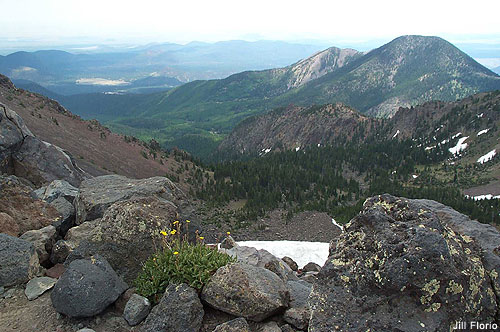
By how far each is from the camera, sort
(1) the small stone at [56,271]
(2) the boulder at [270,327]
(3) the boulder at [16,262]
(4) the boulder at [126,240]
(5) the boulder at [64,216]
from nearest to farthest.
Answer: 1. (2) the boulder at [270,327]
2. (3) the boulder at [16,262]
3. (4) the boulder at [126,240]
4. (1) the small stone at [56,271]
5. (5) the boulder at [64,216]

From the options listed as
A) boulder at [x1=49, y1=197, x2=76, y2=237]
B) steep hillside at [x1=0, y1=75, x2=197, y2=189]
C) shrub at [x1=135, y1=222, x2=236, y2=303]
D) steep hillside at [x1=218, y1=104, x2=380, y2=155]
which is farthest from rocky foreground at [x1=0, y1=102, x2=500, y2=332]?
steep hillside at [x1=218, y1=104, x2=380, y2=155]

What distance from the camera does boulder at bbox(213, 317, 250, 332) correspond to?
554cm

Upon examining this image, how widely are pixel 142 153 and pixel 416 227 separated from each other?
5463 cm

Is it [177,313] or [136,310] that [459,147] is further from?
[136,310]

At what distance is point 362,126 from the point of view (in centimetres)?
12319

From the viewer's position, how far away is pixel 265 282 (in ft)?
21.9

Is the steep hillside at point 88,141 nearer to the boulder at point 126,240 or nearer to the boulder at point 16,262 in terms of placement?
the boulder at point 16,262

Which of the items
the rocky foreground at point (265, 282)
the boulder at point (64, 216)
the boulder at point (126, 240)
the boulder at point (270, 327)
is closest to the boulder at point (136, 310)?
the rocky foreground at point (265, 282)

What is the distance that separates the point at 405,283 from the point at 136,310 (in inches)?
205

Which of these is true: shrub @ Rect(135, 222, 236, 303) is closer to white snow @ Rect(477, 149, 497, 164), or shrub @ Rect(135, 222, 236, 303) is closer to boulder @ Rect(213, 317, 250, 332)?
boulder @ Rect(213, 317, 250, 332)

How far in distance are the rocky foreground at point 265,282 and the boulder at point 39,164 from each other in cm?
1006

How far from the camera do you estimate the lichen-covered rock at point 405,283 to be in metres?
4.86

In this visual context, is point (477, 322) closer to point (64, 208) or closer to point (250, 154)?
point (64, 208)

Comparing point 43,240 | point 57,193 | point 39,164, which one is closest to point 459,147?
point 39,164
